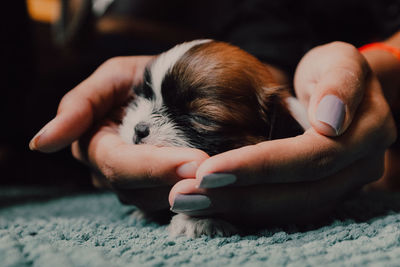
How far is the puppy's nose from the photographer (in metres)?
0.94

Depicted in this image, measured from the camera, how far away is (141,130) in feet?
3.09

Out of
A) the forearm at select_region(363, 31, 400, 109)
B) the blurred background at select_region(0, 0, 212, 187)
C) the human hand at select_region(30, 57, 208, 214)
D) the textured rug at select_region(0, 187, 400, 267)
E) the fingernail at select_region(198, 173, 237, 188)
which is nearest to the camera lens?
the textured rug at select_region(0, 187, 400, 267)

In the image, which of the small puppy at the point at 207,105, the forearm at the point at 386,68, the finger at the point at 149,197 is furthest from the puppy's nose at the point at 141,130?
the forearm at the point at 386,68

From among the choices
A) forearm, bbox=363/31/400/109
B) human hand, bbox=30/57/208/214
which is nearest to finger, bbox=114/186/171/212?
human hand, bbox=30/57/208/214

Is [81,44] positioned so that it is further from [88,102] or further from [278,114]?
[278,114]

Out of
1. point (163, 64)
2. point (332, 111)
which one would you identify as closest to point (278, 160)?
point (332, 111)

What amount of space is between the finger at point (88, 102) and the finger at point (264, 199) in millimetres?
374

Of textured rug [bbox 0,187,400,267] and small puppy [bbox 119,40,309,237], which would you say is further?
small puppy [bbox 119,40,309,237]

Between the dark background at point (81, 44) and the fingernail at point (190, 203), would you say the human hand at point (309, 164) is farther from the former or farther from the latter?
the dark background at point (81, 44)

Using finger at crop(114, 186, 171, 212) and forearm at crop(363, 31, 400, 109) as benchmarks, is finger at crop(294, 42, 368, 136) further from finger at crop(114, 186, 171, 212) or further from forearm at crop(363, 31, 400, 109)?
finger at crop(114, 186, 171, 212)

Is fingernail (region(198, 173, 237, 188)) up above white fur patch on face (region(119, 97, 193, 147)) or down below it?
below

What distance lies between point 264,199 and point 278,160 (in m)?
0.10

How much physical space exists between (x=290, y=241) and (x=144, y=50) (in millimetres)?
1559

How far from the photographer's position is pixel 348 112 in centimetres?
83
